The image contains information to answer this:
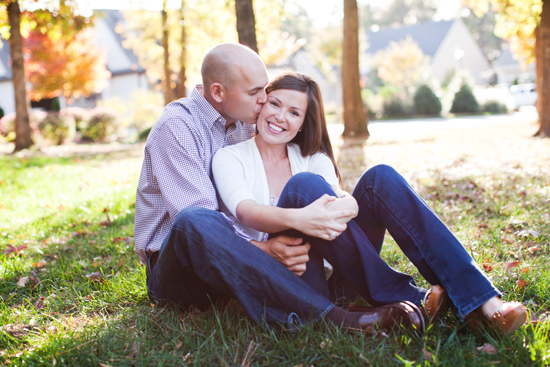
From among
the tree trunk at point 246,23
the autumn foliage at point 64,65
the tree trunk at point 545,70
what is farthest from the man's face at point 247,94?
the autumn foliage at point 64,65

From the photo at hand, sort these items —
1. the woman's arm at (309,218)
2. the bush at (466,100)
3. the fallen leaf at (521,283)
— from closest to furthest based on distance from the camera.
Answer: the woman's arm at (309,218)
the fallen leaf at (521,283)
the bush at (466,100)

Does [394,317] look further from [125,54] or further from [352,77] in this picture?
[125,54]

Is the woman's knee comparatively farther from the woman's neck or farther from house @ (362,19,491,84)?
house @ (362,19,491,84)

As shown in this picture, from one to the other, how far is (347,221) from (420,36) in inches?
1836

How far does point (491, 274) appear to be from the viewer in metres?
2.82

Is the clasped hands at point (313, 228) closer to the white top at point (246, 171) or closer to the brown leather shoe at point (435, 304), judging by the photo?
the white top at point (246, 171)

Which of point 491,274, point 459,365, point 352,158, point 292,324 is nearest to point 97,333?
point 292,324

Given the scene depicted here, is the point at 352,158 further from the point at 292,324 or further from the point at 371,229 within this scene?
the point at 292,324

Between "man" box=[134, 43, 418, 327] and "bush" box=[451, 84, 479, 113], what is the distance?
86.2ft

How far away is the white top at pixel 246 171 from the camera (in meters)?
2.43

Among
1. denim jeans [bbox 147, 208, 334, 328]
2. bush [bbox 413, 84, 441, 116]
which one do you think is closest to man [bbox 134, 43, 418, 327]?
denim jeans [bbox 147, 208, 334, 328]

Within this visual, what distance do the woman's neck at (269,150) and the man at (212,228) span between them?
168 mm

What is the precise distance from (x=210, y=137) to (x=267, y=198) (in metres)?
0.52

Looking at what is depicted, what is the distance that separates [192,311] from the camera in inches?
98.2
